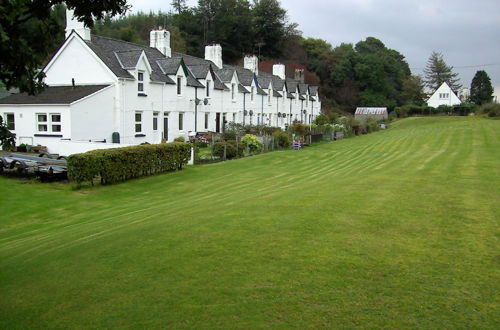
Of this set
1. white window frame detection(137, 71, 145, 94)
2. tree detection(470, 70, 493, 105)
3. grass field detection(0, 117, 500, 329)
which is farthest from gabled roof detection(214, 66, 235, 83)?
tree detection(470, 70, 493, 105)

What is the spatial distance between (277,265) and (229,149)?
23.1 m

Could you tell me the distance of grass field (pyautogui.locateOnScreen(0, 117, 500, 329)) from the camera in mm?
5336

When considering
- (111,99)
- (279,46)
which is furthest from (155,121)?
(279,46)

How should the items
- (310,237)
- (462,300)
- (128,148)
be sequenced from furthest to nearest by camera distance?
(128,148) → (310,237) → (462,300)

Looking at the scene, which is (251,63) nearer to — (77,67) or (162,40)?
(162,40)

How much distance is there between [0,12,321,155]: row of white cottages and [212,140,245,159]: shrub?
6.34 m

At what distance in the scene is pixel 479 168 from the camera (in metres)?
18.2

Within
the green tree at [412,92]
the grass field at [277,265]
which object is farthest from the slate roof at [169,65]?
the green tree at [412,92]

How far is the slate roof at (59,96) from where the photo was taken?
28.6 m

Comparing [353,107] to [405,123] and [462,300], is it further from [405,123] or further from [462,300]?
[462,300]

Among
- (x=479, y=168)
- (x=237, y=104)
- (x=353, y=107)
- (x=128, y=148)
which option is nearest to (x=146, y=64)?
(x=128, y=148)

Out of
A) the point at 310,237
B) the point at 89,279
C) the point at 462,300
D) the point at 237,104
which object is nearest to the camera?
the point at 462,300

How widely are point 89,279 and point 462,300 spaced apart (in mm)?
5314

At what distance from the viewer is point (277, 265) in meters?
6.73
